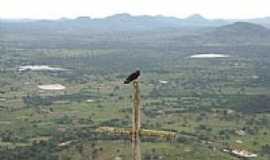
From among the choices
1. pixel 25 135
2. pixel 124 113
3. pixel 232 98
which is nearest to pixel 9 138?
pixel 25 135

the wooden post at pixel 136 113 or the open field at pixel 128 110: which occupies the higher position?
the wooden post at pixel 136 113

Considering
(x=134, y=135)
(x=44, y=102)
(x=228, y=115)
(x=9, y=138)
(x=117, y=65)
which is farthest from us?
(x=117, y=65)

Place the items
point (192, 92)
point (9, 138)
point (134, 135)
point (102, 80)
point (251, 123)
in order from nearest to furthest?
point (134, 135) → point (9, 138) → point (251, 123) → point (192, 92) → point (102, 80)

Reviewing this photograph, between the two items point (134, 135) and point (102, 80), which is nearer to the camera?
point (134, 135)

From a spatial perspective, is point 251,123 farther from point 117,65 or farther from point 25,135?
point 117,65

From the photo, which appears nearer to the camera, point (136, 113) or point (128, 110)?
point (136, 113)

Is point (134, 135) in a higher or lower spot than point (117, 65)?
higher

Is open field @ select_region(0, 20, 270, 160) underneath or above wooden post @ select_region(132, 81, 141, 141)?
underneath

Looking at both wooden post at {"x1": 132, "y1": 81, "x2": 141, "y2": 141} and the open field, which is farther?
the open field

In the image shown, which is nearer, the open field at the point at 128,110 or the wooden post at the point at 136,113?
the wooden post at the point at 136,113

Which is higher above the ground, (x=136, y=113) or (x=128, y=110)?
(x=136, y=113)
